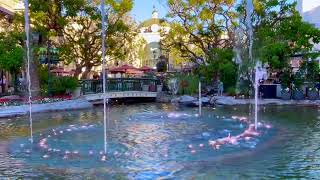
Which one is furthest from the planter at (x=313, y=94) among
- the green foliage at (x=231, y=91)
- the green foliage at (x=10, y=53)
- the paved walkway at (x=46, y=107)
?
the green foliage at (x=10, y=53)

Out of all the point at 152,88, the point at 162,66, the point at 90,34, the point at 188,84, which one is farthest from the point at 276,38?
the point at 162,66

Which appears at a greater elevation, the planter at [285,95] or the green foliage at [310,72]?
the green foliage at [310,72]

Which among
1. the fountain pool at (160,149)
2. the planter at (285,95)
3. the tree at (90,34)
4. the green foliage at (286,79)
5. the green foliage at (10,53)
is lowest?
the fountain pool at (160,149)

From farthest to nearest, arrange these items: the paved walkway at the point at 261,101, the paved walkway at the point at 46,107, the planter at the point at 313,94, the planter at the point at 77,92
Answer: the planter at the point at 77,92 < the planter at the point at 313,94 < the paved walkway at the point at 261,101 < the paved walkway at the point at 46,107

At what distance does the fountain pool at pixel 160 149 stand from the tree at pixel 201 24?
641 inches

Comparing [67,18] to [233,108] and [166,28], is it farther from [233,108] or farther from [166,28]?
[233,108]

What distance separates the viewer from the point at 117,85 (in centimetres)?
3803

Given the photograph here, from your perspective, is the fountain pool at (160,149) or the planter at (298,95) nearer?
the fountain pool at (160,149)

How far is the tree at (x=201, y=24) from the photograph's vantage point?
40031 millimetres

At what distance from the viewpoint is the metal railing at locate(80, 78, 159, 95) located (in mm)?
36969

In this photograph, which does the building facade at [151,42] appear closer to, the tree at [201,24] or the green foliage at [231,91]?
the tree at [201,24]

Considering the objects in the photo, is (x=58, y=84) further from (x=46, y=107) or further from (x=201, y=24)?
(x=201, y=24)

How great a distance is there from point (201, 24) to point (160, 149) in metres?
25.4

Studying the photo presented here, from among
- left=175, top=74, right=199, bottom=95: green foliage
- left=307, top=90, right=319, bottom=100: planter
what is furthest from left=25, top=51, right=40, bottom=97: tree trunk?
left=307, top=90, right=319, bottom=100: planter
